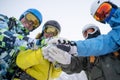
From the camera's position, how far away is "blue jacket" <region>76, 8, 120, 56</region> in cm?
290

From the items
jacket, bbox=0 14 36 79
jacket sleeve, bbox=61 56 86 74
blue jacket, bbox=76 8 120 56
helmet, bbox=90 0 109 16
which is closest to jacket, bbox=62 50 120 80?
jacket sleeve, bbox=61 56 86 74

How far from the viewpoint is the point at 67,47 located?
2.80 metres

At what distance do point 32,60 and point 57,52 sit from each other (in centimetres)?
35

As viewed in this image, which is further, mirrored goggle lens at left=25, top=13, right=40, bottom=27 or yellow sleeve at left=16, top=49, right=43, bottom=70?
mirrored goggle lens at left=25, top=13, right=40, bottom=27

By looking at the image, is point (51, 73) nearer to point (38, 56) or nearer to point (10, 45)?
point (38, 56)

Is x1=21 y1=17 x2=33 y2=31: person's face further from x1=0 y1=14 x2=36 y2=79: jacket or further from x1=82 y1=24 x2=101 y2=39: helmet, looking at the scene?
x1=82 y1=24 x2=101 y2=39: helmet

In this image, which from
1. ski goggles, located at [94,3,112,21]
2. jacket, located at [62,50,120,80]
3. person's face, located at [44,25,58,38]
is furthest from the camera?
person's face, located at [44,25,58,38]

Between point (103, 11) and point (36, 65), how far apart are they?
4.97ft

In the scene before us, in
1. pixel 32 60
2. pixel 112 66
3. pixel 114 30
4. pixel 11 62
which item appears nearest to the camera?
pixel 32 60

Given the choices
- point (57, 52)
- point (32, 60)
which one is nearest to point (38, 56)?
point (32, 60)

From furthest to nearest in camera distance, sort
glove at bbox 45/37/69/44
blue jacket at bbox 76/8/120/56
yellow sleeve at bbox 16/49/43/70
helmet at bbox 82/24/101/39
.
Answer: helmet at bbox 82/24/101/39 < blue jacket at bbox 76/8/120/56 < glove at bbox 45/37/69/44 < yellow sleeve at bbox 16/49/43/70

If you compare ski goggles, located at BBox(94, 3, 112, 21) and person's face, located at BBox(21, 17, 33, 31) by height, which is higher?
ski goggles, located at BBox(94, 3, 112, 21)

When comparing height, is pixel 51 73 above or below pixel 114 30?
below

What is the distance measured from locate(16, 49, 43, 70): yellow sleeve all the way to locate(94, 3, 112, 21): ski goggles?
1.39 meters
